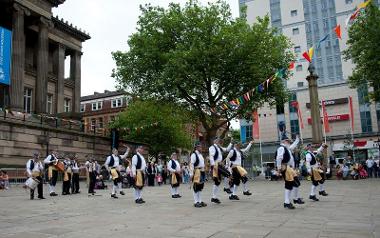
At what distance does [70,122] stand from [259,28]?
20.3 meters

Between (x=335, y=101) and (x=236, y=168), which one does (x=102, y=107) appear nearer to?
(x=335, y=101)

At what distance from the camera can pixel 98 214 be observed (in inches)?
451

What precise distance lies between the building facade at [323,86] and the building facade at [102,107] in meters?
30.1

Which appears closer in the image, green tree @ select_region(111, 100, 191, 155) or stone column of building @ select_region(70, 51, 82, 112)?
stone column of building @ select_region(70, 51, 82, 112)

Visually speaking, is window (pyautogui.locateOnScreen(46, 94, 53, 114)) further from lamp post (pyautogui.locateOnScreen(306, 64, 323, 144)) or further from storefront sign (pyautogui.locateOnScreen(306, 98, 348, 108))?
storefront sign (pyautogui.locateOnScreen(306, 98, 348, 108))

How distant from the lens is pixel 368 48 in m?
34.0

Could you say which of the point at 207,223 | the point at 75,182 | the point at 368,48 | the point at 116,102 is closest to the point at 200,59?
the point at 368,48

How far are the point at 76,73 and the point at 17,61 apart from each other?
14.2 metres

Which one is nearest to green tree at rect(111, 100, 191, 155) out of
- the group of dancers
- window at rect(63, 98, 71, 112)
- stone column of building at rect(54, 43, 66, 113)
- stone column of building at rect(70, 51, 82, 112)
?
stone column of building at rect(70, 51, 82, 112)

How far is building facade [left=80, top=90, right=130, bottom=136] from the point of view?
8550 centimetres

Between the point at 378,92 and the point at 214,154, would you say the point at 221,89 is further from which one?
the point at 214,154

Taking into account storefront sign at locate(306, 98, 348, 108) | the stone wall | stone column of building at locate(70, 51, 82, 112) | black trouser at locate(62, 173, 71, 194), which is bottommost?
black trouser at locate(62, 173, 71, 194)

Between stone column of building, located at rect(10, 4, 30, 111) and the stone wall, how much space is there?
677cm

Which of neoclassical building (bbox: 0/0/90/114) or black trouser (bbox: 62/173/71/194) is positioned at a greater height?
neoclassical building (bbox: 0/0/90/114)
